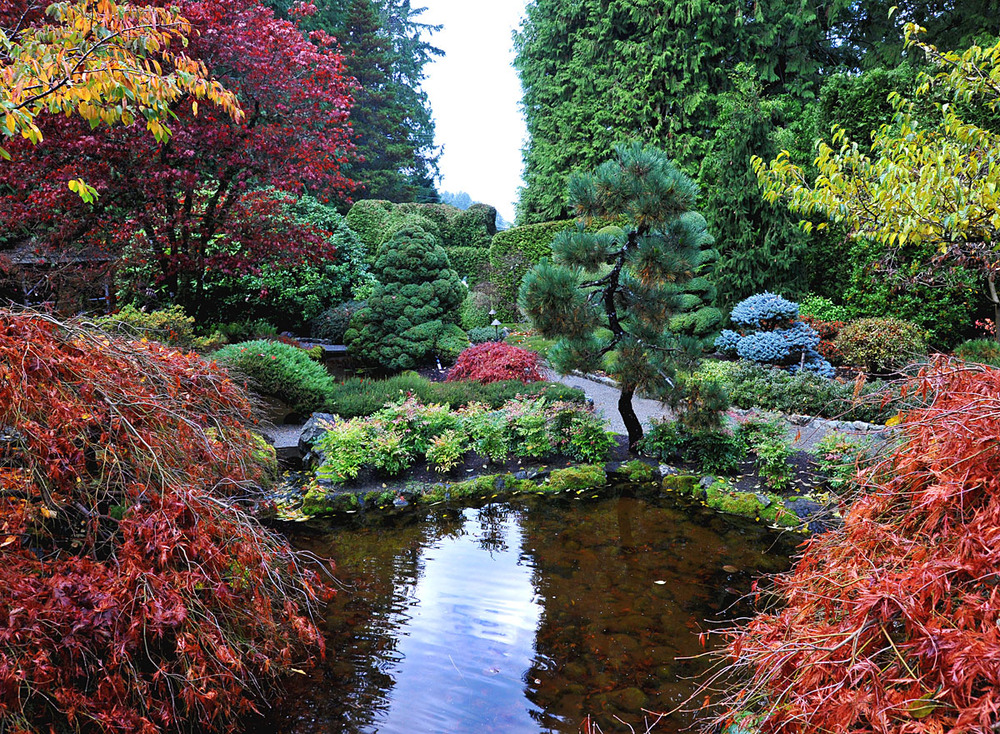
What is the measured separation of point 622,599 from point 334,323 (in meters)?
11.0

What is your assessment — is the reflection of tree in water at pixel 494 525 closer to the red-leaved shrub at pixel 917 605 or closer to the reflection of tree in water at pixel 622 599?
the reflection of tree in water at pixel 622 599

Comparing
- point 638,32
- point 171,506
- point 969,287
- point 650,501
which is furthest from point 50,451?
point 638,32

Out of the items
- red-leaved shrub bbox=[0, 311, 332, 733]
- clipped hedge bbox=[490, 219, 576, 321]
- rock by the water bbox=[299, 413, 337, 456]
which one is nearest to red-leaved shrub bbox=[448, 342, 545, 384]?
rock by the water bbox=[299, 413, 337, 456]

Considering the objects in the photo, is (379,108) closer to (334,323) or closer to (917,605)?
(334,323)

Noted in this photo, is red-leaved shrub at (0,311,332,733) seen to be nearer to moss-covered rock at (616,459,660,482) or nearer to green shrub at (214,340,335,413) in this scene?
moss-covered rock at (616,459,660,482)

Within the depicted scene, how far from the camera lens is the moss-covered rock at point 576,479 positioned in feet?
18.9

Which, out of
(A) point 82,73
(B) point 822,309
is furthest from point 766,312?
(A) point 82,73

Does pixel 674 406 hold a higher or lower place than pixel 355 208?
lower

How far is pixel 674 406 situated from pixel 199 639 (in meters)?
4.56

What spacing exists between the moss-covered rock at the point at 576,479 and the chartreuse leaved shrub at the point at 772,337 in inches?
202

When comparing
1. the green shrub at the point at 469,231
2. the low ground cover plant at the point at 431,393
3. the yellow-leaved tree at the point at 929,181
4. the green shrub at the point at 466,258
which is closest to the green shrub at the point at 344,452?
the low ground cover plant at the point at 431,393

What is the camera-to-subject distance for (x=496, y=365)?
916cm

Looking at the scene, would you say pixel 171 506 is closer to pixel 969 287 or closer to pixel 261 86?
pixel 261 86

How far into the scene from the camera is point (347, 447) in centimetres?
580
